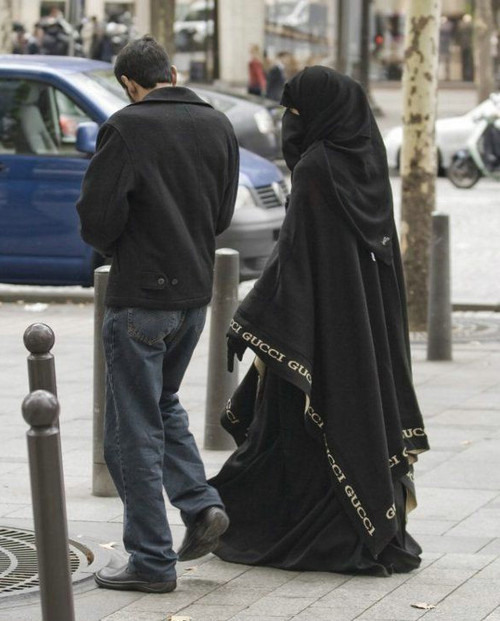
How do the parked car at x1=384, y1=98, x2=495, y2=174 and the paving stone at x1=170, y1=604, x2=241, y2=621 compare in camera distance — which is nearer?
the paving stone at x1=170, y1=604, x2=241, y2=621

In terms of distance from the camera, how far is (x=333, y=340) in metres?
5.39

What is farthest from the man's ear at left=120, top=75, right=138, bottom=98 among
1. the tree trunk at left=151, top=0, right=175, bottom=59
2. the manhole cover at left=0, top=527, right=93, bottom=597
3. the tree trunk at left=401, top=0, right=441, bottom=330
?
the tree trunk at left=151, top=0, right=175, bottom=59

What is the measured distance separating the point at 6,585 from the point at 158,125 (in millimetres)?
1632

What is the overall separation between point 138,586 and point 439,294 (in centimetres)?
504

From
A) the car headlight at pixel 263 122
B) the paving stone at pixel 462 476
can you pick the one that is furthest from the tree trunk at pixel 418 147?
the car headlight at pixel 263 122

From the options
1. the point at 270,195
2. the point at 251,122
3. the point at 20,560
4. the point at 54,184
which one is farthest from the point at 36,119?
the point at 251,122

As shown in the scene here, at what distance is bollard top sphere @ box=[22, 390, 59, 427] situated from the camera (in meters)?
3.67

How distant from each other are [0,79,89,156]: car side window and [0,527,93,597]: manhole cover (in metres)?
6.57

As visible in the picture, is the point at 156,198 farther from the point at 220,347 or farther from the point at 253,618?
the point at 220,347

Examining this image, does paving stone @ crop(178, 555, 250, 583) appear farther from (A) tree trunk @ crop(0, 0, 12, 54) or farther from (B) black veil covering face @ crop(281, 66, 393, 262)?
(A) tree trunk @ crop(0, 0, 12, 54)

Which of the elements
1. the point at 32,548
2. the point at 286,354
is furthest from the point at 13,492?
the point at 286,354

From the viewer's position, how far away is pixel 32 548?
5.82m

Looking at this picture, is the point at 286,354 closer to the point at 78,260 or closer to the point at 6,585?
the point at 6,585

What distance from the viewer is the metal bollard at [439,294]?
974cm
